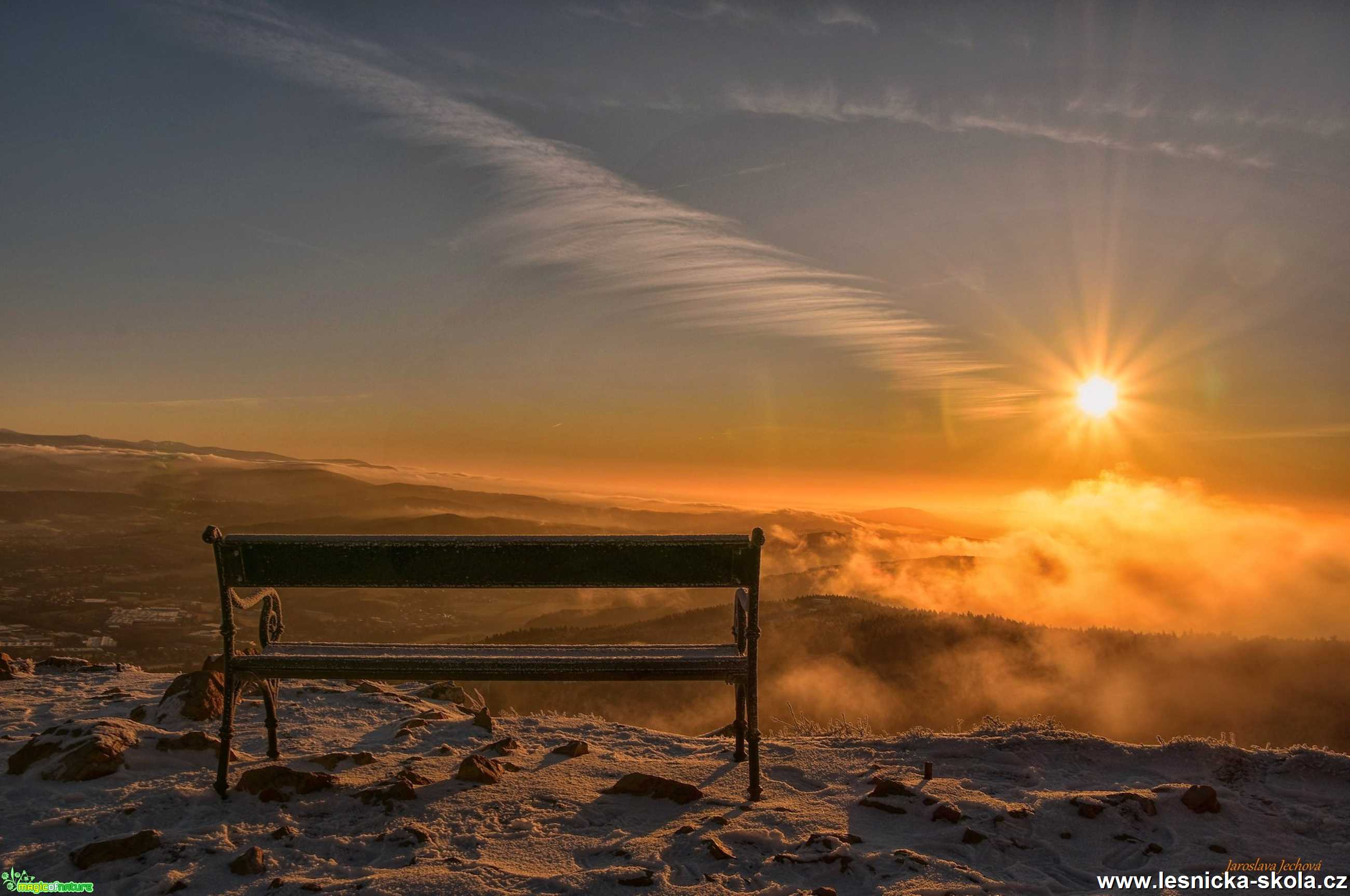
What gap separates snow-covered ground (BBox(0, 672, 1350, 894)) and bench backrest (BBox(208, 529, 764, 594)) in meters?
1.20

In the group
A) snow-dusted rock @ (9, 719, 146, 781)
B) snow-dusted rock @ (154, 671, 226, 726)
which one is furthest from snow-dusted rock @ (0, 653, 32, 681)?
snow-dusted rock @ (9, 719, 146, 781)

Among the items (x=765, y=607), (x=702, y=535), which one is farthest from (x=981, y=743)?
(x=765, y=607)

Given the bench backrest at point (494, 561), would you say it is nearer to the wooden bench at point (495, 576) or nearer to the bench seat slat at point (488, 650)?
the wooden bench at point (495, 576)

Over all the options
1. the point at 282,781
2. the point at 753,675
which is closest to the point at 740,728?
the point at 753,675

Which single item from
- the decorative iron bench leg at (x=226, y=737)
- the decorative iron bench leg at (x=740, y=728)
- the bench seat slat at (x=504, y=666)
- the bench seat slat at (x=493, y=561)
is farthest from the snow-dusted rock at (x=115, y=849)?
the decorative iron bench leg at (x=740, y=728)

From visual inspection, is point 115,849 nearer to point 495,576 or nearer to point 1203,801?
point 495,576

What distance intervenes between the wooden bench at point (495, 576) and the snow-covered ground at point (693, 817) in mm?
553

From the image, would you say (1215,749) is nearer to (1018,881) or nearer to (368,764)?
(1018,881)

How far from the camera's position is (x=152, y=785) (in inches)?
165

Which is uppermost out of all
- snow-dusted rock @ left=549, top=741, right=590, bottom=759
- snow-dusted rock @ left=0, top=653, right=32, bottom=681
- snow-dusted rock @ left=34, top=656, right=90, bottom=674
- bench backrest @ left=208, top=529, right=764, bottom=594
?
bench backrest @ left=208, top=529, right=764, bottom=594

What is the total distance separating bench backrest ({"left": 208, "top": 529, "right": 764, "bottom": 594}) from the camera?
14.3ft

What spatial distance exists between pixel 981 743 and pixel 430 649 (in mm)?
3896

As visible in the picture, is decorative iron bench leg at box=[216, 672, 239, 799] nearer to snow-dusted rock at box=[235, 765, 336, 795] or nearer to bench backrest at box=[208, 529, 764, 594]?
snow-dusted rock at box=[235, 765, 336, 795]

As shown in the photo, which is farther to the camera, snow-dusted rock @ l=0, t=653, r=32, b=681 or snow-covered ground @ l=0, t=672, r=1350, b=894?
snow-dusted rock @ l=0, t=653, r=32, b=681
